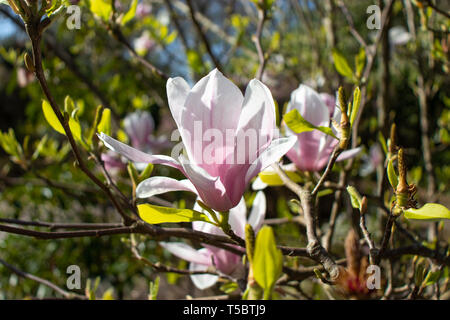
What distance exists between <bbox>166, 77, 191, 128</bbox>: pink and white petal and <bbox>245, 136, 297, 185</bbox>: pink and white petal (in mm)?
115

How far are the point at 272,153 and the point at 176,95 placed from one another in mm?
148

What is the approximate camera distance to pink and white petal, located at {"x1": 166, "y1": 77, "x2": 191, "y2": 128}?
1.63 feet

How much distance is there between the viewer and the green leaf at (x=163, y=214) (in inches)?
17.7

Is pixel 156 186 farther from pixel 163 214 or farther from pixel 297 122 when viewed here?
pixel 297 122

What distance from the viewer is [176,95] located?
501 millimetres

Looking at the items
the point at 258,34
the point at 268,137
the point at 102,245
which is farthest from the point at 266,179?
the point at 102,245

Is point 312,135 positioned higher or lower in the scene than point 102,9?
lower

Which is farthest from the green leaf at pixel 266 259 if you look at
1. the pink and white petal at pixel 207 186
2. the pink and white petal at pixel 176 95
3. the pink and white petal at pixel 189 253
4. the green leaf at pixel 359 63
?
the green leaf at pixel 359 63

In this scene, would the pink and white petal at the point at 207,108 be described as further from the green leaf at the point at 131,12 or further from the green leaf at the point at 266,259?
the green leaf at the point at 131,12

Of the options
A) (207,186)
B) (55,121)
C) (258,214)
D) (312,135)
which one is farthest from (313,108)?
(55,121)

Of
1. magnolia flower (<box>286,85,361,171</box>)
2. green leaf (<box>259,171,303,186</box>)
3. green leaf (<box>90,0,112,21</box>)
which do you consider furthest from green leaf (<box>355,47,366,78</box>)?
green leaf (<box>90,0,112,21</box>)
